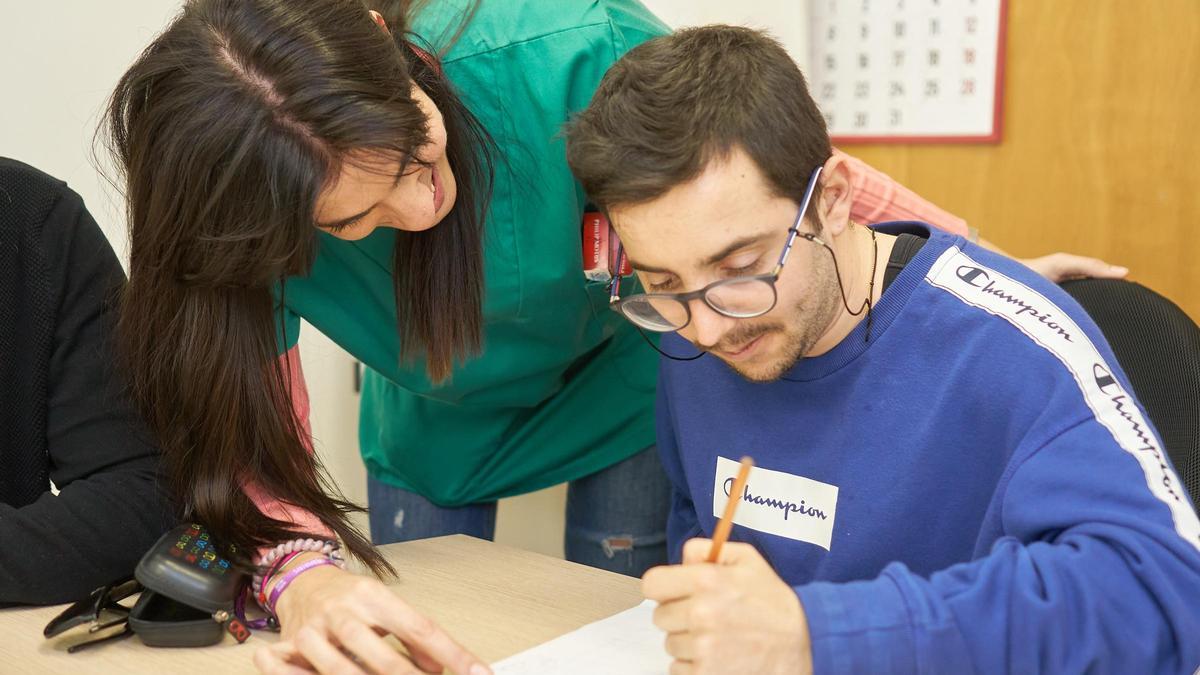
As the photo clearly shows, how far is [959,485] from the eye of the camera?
0.97 meters

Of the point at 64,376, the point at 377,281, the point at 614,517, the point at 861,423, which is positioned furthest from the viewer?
the point at 614,517

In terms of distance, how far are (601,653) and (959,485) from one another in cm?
34

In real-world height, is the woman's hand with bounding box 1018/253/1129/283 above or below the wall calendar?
below

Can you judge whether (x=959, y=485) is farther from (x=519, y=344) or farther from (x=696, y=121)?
(x=519, y=344)

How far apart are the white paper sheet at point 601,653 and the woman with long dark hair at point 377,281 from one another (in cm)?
7

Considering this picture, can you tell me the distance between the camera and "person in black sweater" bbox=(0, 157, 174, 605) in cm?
117

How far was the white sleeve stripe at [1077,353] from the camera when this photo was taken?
811 millimetres

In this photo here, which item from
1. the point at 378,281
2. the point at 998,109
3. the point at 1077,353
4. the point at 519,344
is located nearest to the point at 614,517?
the point at 519,344

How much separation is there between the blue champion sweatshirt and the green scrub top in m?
0.23

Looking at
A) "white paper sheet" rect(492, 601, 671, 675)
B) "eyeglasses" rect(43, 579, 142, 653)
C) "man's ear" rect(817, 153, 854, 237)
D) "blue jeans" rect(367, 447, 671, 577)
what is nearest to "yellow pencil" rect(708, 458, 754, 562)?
"white paper sheet" rect(492, 601, 671, 675)

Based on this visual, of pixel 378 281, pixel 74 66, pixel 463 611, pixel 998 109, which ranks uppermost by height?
pixel 74 66

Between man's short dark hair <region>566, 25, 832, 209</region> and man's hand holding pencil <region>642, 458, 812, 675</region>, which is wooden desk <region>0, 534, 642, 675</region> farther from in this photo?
man's short dark hair <region>566, 25, 832, 209</region>

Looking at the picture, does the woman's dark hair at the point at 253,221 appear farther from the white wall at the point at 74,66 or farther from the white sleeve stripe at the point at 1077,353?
the white wall at the point at 74,66

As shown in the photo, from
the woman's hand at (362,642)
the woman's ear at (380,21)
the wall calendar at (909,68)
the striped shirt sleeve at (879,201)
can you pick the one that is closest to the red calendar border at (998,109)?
the wall calendar at (909,68)
